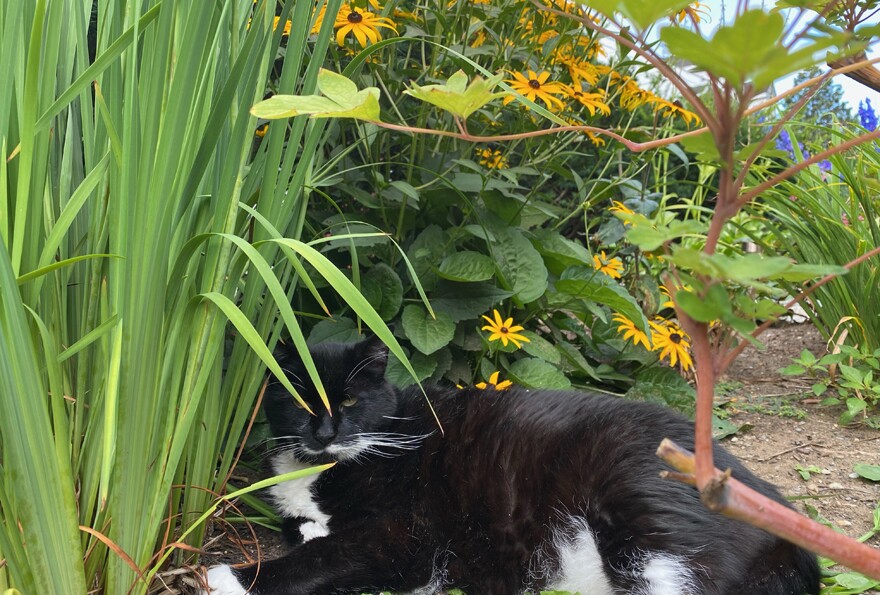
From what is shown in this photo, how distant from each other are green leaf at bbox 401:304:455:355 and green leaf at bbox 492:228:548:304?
0.24m

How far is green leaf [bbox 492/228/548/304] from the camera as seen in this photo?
7.63ft

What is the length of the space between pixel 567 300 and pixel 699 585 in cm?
115

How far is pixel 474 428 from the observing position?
1867mm

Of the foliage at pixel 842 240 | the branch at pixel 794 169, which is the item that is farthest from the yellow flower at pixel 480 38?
the branch at pixel 794 169

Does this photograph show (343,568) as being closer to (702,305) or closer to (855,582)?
(855,582)

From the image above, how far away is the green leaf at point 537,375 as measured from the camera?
2334 mm

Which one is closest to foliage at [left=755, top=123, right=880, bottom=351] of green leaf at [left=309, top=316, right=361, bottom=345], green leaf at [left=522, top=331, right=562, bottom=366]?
green leaf at [left=522, top=331, right=562, bottom=366]

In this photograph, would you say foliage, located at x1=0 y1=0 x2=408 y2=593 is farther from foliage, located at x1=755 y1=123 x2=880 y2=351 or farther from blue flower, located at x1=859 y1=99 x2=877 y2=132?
blue flower, located at x1=859 y1=99 x2=877 y2=132

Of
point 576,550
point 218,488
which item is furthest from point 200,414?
point 576,550

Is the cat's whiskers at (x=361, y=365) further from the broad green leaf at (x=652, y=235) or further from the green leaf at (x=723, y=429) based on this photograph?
the broad green leaf at (x=652, y=235)

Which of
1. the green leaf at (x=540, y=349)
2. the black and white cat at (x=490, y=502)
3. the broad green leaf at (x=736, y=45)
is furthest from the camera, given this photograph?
the green leaf at (x=540, y=349)

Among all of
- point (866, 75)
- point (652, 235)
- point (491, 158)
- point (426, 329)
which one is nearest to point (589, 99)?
point (491, 158)

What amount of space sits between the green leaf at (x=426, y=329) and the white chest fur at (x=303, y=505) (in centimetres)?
48

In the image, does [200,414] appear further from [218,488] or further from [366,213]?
[366,213]
